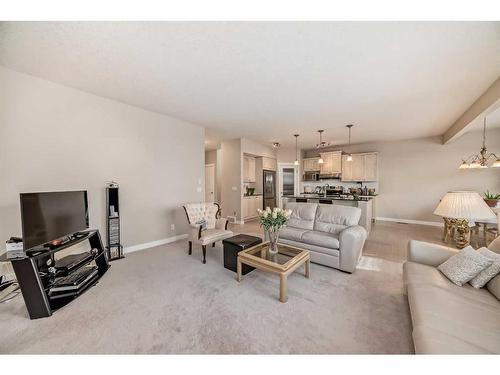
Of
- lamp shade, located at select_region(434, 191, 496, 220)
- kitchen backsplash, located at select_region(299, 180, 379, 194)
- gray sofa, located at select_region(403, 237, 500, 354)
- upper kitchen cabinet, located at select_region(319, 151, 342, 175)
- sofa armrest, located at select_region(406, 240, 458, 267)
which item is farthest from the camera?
upper kitchen cabinet, located at select_region(319, 151, 342, 175)

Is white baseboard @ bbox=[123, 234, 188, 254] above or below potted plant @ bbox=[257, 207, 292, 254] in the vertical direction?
below

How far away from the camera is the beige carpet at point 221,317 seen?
1.52m

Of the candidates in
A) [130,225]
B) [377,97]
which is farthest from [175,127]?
[377,97]

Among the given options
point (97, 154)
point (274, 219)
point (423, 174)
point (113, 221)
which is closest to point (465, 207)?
point (274, 219)

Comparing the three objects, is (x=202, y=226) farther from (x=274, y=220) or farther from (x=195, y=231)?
(x=274, y=220)

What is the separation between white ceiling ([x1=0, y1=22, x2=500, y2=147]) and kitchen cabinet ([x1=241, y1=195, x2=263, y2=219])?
313 cm

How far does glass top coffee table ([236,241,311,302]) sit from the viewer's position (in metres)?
2.09

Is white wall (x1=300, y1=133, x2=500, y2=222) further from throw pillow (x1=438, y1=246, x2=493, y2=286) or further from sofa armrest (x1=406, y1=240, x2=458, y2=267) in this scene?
throw pillow (x1=438, y1=246, x2=493, y2=286)

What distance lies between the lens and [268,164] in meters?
7.15

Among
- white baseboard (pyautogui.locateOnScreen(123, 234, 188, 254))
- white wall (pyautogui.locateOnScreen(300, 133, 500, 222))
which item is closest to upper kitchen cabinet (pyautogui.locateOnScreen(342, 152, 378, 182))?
white wall (pyautogui.locateOnScreen(300, 133, 500, 222))

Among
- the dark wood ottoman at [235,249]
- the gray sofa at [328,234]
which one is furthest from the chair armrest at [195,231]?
the gray sofa at [328,234]

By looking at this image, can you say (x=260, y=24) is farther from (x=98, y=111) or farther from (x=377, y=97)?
(x=98, y=111)

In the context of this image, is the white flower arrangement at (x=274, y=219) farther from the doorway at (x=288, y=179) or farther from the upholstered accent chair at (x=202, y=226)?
the doorway at (x=288, y=179)

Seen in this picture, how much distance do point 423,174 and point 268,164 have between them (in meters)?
4.76
